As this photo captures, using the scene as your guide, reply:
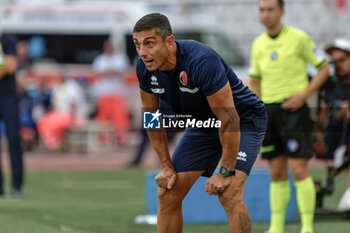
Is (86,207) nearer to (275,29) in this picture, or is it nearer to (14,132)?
(14,132)

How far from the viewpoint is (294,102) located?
301 inches

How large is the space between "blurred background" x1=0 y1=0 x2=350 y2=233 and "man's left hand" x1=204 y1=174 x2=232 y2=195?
10388 mm

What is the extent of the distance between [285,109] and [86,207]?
3.57 m

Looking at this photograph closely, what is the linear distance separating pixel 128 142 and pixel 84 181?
7.73m

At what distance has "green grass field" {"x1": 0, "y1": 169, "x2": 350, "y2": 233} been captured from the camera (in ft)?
27.5

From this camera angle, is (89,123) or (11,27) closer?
(89,123)

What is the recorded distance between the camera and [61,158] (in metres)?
19.0

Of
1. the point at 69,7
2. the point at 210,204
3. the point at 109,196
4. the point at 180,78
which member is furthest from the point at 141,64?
the point at 69,7

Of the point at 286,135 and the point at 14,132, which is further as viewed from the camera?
the point at 14,132

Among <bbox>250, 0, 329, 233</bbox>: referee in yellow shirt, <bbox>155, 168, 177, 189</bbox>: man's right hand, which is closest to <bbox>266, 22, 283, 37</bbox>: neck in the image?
<bbox>250, 0, 329, 233</bbox>: referee in yellow shirt

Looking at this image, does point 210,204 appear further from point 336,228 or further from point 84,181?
point 84,181
